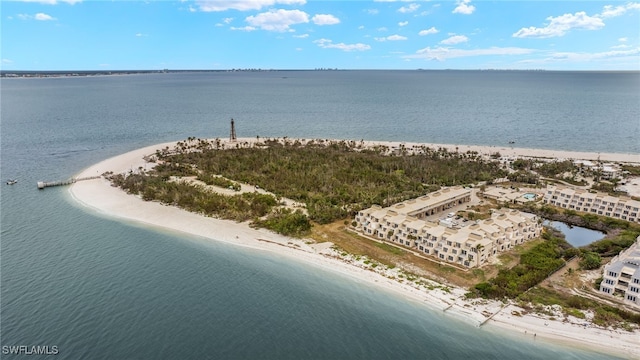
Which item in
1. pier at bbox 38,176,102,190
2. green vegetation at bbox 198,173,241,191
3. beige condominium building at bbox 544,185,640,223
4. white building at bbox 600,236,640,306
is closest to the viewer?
white building at bbox 600,236,640,306

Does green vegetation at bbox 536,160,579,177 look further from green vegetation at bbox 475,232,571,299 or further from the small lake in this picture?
green vegetation at bbox 475,232,571,299

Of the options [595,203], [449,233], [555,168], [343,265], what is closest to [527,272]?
[449,233]

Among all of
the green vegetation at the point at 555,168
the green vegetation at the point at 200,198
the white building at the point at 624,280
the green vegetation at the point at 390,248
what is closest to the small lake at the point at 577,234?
the white building at the point at 624,280

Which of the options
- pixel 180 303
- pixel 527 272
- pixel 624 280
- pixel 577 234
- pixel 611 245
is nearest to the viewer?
pixel 624 280

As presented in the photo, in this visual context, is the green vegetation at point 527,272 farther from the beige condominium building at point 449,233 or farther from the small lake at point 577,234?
the small lake at point 577,234

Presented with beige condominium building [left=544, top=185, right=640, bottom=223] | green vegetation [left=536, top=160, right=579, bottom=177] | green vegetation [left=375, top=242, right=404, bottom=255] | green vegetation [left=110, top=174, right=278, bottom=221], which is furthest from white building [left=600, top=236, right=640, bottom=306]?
green vegetation [left=536, top=160, right=579, bottom=177]

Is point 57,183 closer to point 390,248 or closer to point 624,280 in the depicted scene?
point 390,248

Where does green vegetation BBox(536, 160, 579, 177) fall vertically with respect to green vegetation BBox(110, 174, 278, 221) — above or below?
above

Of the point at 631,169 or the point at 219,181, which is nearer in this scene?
the point at 219,181
